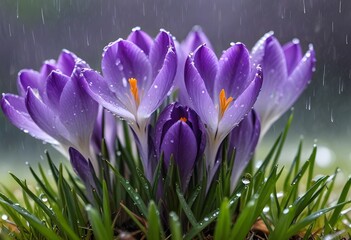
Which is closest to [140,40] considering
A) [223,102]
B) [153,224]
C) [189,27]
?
[223,102]

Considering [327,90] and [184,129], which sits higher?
[184,129]

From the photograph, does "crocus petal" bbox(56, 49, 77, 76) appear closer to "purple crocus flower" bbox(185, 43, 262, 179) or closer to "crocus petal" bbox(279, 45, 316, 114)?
"purple crocus flower" bbox(185, 43, 262, 179)

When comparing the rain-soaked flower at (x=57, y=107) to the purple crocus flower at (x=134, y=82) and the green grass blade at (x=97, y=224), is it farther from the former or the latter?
the green grass blade at (x=97, y=224)

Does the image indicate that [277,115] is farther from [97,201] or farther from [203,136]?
[97,201]

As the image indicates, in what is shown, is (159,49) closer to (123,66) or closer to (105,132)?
(123,66)

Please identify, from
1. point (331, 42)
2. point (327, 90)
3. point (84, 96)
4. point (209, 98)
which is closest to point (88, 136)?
point (84, 96)

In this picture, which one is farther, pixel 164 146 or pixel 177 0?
pixel 177 0

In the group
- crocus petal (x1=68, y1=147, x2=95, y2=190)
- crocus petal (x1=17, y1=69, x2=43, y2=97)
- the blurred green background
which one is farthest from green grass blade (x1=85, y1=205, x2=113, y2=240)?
the blurred green background
